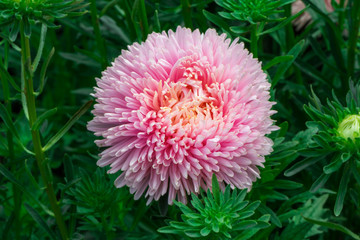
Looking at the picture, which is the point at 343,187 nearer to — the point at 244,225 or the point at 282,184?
the point at 282,184

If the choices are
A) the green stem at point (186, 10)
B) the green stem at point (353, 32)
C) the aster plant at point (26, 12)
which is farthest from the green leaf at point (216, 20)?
the green stem at point (353, 32)

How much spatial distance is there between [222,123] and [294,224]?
46cm

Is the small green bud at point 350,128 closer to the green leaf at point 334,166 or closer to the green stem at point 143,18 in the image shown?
the green leaf at point 334,166

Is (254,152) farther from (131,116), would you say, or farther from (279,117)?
→ (279,117)

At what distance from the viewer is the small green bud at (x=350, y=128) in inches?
41.1

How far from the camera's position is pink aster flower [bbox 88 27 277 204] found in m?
0.98

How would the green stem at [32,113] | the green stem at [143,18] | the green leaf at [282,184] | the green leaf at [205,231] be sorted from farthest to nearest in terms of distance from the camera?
the green stem at [143,18] < the green leaf at [282,184] < the green stem at [32,113] < the green leaf at [205,231]

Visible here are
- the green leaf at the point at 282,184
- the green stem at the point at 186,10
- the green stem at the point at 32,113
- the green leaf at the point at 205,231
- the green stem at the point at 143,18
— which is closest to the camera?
the green leaf at the point at 205,231

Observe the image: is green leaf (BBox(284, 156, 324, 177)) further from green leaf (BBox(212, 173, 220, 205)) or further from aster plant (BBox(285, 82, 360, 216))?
green leaf (BBox(212, 173, 220, 205))

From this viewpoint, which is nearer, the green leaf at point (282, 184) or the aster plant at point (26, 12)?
the aster plant at point (26, 12)

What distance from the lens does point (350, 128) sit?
1049mm

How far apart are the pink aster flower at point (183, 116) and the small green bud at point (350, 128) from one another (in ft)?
0.45

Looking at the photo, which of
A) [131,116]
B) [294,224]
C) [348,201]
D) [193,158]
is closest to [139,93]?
[131,116]

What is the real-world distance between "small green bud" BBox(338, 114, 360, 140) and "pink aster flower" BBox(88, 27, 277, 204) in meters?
0.14
